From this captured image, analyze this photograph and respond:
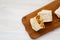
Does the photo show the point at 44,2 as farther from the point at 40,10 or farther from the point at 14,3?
the point at 14,3

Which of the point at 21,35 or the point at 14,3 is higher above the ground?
the point at 14,3

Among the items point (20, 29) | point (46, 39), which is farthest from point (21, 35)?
point (46, 39)

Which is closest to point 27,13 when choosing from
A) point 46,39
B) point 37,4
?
point 37,4

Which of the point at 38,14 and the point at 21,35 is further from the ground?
the point at 38,14

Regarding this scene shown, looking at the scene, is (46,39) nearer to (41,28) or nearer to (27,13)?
A: (41,28)

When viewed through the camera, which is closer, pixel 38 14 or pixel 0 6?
pixel 38 14

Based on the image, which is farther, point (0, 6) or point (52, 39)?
point (0, 6)

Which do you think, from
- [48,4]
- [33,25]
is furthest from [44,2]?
[33,25]
